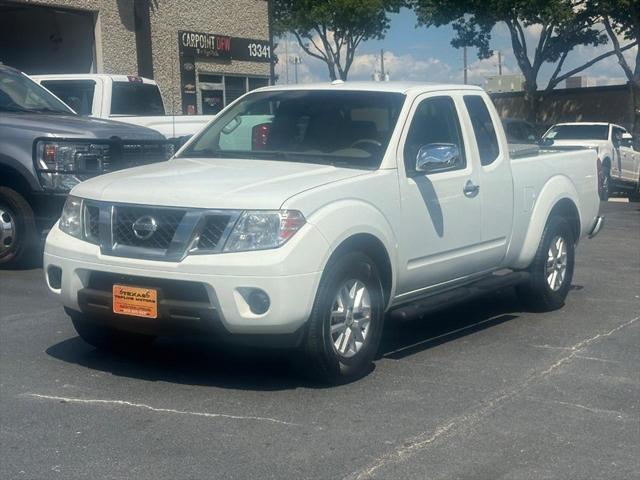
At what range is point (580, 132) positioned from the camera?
2573 cm

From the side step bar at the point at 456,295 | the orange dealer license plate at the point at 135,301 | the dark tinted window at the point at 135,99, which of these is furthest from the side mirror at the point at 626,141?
the orange dealer license plate at the point at 135,301

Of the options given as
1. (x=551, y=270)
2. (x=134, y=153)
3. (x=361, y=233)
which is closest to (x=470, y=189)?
(x=361, y=233)

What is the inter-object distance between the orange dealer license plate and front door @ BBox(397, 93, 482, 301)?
5.78 feet

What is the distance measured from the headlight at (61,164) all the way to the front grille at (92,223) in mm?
3827

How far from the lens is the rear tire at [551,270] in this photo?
8938mm

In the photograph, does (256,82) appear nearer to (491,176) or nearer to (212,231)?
(491,176)

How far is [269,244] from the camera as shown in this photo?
6137mm

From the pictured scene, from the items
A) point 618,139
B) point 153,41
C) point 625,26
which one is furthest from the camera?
point 625,26

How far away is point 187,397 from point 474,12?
Answer: 32676mm

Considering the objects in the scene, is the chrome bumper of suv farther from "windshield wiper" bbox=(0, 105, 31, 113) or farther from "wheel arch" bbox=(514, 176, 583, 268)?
"windshield wiper" bbox=(0, 105, 31, 113)

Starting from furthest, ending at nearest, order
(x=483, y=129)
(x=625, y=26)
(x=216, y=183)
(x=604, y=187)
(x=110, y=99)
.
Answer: (x=625, y=26)
(x=110, y=99)
(x=604, y=187)
(x=483, y=129)
(x=216, y=183)

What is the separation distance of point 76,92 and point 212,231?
991 cm

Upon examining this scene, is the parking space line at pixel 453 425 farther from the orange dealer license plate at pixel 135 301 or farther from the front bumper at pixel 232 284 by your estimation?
the orange dealer license plate at pixel 135 301

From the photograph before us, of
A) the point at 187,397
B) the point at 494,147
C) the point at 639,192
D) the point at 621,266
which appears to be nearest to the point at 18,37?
the point at 639,192
